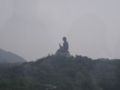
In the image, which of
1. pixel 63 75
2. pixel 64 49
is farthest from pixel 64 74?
pixel 64 49

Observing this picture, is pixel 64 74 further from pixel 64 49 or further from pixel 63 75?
pixel 64 49

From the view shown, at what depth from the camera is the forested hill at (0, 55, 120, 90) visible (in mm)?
33625

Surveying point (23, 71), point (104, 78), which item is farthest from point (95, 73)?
point (23, 71)

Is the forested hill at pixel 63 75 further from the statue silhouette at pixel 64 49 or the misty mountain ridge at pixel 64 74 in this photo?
the statue silhouette at pixel 64 49

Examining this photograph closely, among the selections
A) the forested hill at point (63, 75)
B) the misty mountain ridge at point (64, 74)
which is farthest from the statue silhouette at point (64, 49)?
the forested hill at point (63, 75)

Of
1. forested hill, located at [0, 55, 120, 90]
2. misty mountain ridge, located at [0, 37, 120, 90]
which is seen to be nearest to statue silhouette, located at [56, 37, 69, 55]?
misty mountain ridge, located at [0, 37, 120, 90]

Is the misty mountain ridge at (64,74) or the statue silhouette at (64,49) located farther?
the statue silhouette at (64,49)

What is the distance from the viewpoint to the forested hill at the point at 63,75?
3362cm

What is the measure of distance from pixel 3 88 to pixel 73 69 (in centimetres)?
1050

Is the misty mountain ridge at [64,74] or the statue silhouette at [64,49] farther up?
the statue silhouette at [64,49]

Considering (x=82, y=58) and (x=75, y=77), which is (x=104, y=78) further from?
(x=82, y=58)

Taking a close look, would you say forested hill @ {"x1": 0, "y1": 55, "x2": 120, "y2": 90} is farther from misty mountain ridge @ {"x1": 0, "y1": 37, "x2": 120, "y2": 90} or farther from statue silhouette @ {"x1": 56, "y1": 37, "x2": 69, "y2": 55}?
statue silhouette @ {"x1": 56, "y1": 37, "x2": 69, "y2": 55}

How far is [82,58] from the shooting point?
43.4 meters

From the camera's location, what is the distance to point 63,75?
37.9m
